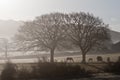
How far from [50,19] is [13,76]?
112 feet

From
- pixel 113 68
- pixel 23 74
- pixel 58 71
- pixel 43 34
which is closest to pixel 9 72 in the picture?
pixel 23 74

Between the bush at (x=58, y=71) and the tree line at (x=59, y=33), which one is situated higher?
the tree line at (x=59, y=33)

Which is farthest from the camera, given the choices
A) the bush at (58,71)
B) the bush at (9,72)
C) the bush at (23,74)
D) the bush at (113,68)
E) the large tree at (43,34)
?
the large tree at (43,34)

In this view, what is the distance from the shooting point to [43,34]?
82.8 m

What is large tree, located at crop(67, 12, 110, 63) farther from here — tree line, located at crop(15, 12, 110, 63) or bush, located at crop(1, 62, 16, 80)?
bush, located at crop(1, 62, 16, 80)

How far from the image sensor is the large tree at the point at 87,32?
274 ft

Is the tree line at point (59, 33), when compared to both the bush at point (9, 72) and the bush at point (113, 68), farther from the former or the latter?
the bush at point (9, 72)

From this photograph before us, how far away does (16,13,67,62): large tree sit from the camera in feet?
270

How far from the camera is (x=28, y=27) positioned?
84.0 meters

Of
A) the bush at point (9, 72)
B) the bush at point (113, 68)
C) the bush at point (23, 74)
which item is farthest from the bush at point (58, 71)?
the bush at point (113, 68)

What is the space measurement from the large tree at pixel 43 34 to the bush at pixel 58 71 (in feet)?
73.4

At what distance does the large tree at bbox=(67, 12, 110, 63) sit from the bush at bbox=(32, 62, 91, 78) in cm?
2278

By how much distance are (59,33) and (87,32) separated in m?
6.92

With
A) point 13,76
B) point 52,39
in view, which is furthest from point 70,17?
point 13,76
